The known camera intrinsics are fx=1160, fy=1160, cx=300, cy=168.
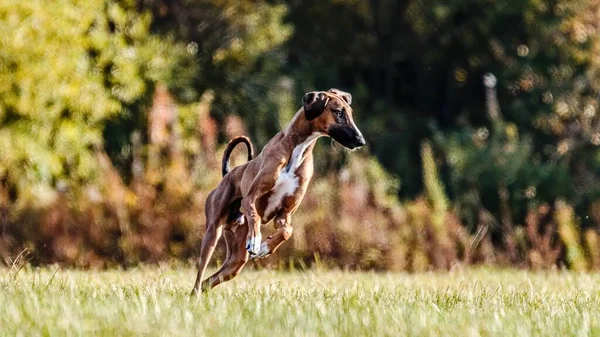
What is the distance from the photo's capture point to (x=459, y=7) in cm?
2427

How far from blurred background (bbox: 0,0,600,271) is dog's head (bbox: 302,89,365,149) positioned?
4.37m

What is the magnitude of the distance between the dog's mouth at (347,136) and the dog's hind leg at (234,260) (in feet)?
3.17

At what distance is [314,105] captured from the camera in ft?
24.6

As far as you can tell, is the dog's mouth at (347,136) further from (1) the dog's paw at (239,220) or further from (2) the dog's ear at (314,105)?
(1) the dog's paw at (239,220)

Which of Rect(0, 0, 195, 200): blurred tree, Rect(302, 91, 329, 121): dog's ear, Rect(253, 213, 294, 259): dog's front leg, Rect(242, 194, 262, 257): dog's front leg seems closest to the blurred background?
Rect(0, 0, 195, 200): blurred tree

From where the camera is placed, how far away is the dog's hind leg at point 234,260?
25.6 ft

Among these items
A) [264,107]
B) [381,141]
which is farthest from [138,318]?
[381,141]

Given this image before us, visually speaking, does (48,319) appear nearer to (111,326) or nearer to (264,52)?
(111,326)

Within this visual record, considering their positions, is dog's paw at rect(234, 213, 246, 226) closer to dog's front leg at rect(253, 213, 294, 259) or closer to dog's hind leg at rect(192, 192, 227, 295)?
dog's hind leg at rect(192, 192, 227, 295)

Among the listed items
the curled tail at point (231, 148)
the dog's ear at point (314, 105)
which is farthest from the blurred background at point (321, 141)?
the dog's ear at point (314, 105)

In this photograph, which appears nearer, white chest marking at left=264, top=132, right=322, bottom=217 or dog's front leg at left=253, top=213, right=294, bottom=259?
white chest marking at left=264, top=132, right=322, bottom=217

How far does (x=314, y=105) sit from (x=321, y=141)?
45.5 feet

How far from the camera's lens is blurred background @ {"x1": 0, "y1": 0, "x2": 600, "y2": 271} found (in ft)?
44.8

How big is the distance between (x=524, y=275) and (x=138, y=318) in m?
6.37
